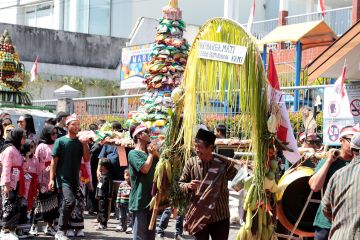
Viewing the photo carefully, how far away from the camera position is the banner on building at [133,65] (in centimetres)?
2602

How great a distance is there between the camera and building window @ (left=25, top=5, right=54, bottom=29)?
39.4m

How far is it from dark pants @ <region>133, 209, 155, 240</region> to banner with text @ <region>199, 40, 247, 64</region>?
7.37 feet

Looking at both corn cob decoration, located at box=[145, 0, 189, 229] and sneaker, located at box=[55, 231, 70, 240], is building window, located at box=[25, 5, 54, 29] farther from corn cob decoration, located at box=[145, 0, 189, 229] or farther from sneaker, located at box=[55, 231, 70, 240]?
corn cob decoration, located at box=[145, 0, 189, 229]

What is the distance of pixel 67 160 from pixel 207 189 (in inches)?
153

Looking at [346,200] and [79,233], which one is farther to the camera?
[79,233]

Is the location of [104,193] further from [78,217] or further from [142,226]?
[142,226]

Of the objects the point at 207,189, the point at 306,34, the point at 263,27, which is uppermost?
the point at 263,27

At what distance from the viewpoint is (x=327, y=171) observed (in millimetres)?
7367

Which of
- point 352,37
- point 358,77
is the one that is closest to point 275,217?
point 352,37

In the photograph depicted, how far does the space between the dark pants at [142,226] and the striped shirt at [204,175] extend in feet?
3.21

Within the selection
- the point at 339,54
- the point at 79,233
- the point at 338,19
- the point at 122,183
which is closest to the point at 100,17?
the point at 338,19

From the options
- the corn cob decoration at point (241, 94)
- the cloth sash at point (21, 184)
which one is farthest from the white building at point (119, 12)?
the corn cob decoration at point (241, 94)

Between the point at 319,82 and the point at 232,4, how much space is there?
1006cm

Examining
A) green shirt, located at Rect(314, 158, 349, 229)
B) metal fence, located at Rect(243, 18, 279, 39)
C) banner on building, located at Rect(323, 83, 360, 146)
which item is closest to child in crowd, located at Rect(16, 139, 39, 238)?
banner on building, located at Rect(323, 83, 360, 146)
